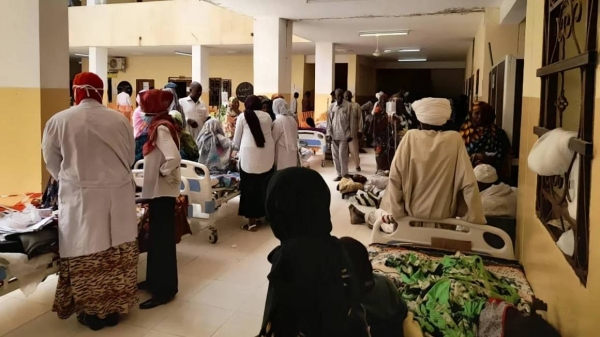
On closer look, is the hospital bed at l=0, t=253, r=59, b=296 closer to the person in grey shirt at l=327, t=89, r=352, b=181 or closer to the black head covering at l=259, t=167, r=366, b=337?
the black head covering at l=259, t=167, r=366, b=337

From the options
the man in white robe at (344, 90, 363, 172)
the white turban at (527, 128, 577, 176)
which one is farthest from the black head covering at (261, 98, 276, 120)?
the white turban at (527, 128, 577, 176)

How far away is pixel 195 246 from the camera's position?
Answer: 4777mm

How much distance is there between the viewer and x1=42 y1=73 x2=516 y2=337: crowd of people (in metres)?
1.74

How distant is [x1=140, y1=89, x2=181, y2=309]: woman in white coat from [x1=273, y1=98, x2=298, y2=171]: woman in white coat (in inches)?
83.8

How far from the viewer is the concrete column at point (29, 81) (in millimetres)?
4043

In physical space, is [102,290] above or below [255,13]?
below

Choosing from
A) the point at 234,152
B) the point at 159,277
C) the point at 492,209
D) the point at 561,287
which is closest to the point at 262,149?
the point at 234,152

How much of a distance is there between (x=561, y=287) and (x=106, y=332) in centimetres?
251

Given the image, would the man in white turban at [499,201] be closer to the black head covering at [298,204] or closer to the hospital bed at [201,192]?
the black head covering at [298,204]

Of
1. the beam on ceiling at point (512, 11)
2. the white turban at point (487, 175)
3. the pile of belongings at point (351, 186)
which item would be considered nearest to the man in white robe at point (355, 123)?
the pile of belongings at point (351, 186)

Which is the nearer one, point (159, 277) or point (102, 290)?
point (102, 290)

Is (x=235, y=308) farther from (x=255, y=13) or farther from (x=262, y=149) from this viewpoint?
(x=255, y=13)

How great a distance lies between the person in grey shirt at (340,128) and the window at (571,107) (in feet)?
18.4

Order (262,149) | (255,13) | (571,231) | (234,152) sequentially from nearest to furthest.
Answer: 1. (571,231)
2. (262,149)
3. (234,152)
4. (255,13)
